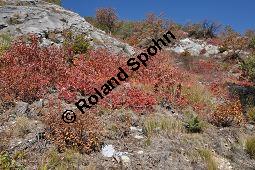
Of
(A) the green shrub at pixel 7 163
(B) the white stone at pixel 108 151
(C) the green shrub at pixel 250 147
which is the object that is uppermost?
(C) the green shrub at pixel 250 147

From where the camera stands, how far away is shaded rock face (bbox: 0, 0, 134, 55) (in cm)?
2069

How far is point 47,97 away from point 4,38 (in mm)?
6189

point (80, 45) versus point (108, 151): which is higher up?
point (80, 45)

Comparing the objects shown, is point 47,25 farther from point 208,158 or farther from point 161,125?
point 208,158

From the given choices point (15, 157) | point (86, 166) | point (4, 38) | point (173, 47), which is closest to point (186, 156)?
point (86, 166)

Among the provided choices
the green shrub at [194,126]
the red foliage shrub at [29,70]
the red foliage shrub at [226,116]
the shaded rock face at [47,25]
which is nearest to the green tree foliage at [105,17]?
the shaded rock face at [47,25]

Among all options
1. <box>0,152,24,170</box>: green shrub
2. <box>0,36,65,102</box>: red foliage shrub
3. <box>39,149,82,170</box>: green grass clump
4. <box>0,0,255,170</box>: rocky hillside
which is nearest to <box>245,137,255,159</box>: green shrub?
<box>0,0,255,170</box>: rocky hillside

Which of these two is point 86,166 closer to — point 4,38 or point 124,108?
point 124,108

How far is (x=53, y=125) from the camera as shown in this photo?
38.1 feet

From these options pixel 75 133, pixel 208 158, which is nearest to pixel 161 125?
pixel 208 158

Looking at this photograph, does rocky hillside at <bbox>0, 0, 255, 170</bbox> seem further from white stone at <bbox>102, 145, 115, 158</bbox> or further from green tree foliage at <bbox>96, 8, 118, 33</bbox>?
green tree foliage at <bbox>96, 8, 118, 33</bbox>

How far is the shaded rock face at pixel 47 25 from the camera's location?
20.7 metres

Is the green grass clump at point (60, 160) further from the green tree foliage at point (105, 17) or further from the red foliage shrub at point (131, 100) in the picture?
the green tree foliage at point (105, 17)

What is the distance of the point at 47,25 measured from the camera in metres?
21.5
